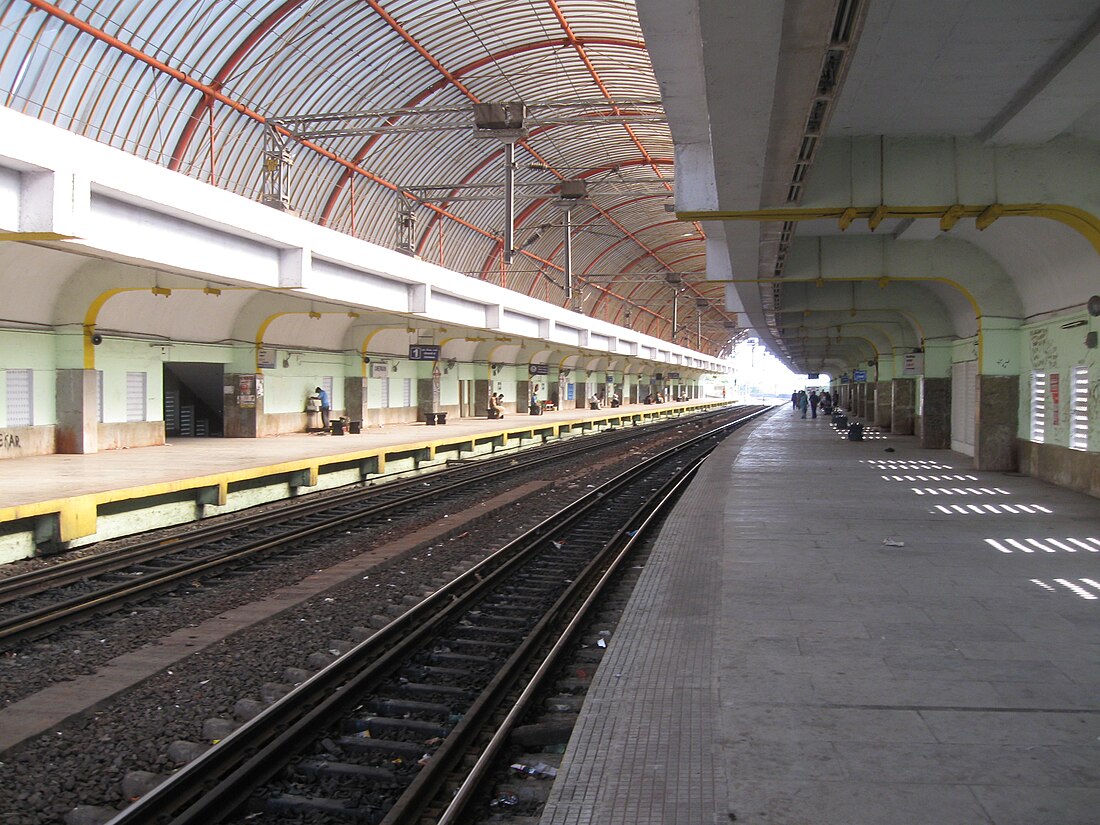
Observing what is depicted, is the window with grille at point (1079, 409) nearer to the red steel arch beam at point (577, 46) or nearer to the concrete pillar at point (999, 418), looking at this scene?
the concrete pillar at point (999, 418)

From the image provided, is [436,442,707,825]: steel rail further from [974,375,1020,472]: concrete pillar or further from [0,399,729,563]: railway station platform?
[974,375,1020,472]: concrete pillar

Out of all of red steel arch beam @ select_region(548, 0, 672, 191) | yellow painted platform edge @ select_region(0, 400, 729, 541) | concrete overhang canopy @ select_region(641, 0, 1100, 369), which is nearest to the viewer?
concrete overhang canopy @ select_region(641, 0, 1100, 369)

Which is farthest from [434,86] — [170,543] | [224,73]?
[170,543]

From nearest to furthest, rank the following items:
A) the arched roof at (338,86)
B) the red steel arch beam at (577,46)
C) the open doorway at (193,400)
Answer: the arched roof at (338,86)
the red steel arch beam at (577,46)
the open doorway at (193,400)

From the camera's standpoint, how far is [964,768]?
4.00 metres

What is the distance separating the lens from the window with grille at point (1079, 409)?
44.8 ft

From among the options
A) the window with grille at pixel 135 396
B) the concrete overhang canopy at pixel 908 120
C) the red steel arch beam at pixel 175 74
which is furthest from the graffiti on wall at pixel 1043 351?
the window with grille at pixel 135 396

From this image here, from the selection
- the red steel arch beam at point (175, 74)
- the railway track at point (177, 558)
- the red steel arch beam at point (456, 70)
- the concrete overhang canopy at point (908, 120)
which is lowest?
the railway track at point (177, 558)

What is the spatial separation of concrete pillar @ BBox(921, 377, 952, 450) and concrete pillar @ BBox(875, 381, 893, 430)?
10.9 meters

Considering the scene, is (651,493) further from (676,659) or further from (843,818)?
(843,818)

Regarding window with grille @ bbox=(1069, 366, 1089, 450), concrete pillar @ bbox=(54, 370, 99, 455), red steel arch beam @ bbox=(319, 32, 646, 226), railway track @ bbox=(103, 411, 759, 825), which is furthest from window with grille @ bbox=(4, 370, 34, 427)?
window with grille @ bbox=(1069, 366, 1089, 450)

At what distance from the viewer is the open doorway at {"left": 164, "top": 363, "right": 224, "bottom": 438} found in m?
24.6

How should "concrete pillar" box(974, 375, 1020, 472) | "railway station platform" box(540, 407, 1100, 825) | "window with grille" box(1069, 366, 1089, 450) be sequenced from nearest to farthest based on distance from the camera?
1. "railway station platform" box(540, 407, 1100, 825)
2. "window with grille" box(1069, 366, 1089, 450)
3. "concrete pillar" box(974, 375, 1020, 472)

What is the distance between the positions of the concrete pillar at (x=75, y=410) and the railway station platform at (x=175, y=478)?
0.31m
